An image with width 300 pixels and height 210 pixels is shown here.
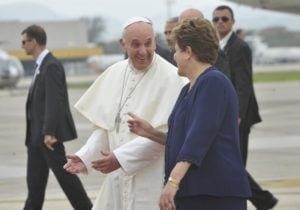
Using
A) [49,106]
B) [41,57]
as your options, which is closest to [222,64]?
[49,106]

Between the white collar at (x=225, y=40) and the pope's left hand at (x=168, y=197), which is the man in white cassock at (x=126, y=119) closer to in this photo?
the pope's left hand at (x=168, y=197)

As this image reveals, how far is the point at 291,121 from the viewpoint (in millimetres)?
17828

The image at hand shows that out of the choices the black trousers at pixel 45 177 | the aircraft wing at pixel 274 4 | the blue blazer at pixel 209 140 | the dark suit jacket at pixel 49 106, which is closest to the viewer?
the blue blazer at pixel 209 140

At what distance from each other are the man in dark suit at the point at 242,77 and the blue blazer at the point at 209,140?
335 centimetres

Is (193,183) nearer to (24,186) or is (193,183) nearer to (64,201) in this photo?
(64,201)

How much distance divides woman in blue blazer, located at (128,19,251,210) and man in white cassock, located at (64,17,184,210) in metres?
0.41

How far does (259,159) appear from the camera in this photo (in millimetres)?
12281

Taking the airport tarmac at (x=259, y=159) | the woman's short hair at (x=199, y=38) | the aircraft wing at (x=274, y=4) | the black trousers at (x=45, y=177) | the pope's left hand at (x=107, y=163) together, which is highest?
the woman's short hair at (x=199, y=38)

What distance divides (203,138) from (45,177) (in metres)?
4.27

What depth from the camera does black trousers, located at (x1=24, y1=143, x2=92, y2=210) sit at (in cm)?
812

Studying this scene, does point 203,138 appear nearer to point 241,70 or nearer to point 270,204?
point 241,70

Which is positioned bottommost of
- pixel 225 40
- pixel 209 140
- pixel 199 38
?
→ pixel 225 40

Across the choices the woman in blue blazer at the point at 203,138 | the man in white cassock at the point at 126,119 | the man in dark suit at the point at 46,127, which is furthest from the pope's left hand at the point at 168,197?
the man in dark suit at the point at 46,127

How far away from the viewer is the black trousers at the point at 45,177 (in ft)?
26.6
